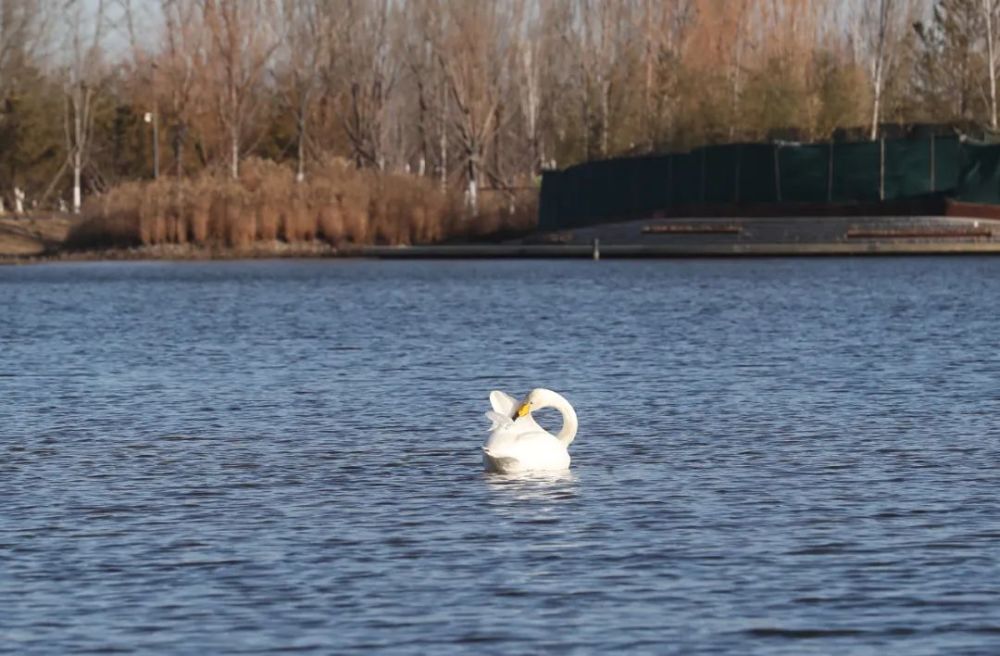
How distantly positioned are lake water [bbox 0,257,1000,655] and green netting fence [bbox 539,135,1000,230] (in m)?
38.3

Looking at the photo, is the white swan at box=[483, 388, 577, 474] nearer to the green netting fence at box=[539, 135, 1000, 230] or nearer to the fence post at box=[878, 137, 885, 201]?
the green netting fence at box=[539, 135, 1000, 230]

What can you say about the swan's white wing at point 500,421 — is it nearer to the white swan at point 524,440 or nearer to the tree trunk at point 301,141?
the white swan at point 524,440

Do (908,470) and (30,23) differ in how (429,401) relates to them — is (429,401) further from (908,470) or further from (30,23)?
→ (30,23)

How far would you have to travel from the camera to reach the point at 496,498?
17.9 metres

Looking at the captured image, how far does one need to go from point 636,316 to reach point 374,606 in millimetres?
35104

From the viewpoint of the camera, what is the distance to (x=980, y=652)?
1184cm

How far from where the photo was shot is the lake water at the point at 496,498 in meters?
12.8

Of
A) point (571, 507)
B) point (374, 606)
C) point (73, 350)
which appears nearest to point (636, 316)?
point (73, 350)

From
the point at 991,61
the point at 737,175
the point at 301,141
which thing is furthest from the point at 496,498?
the point at 301,141

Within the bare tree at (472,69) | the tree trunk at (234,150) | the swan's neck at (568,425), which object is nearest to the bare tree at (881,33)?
the bare tree at (472,69)

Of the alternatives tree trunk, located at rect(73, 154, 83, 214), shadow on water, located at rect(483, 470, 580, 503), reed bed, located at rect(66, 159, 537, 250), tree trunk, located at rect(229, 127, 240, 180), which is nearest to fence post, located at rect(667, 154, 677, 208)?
reed bed, located at rect(66, 159, 537, 250)

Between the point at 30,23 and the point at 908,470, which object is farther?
the point at 30,23

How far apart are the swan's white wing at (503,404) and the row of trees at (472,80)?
67.7 m

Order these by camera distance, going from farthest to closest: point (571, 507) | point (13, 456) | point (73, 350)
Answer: point (73, 350) → point (13, 456) → point (571, 507)
